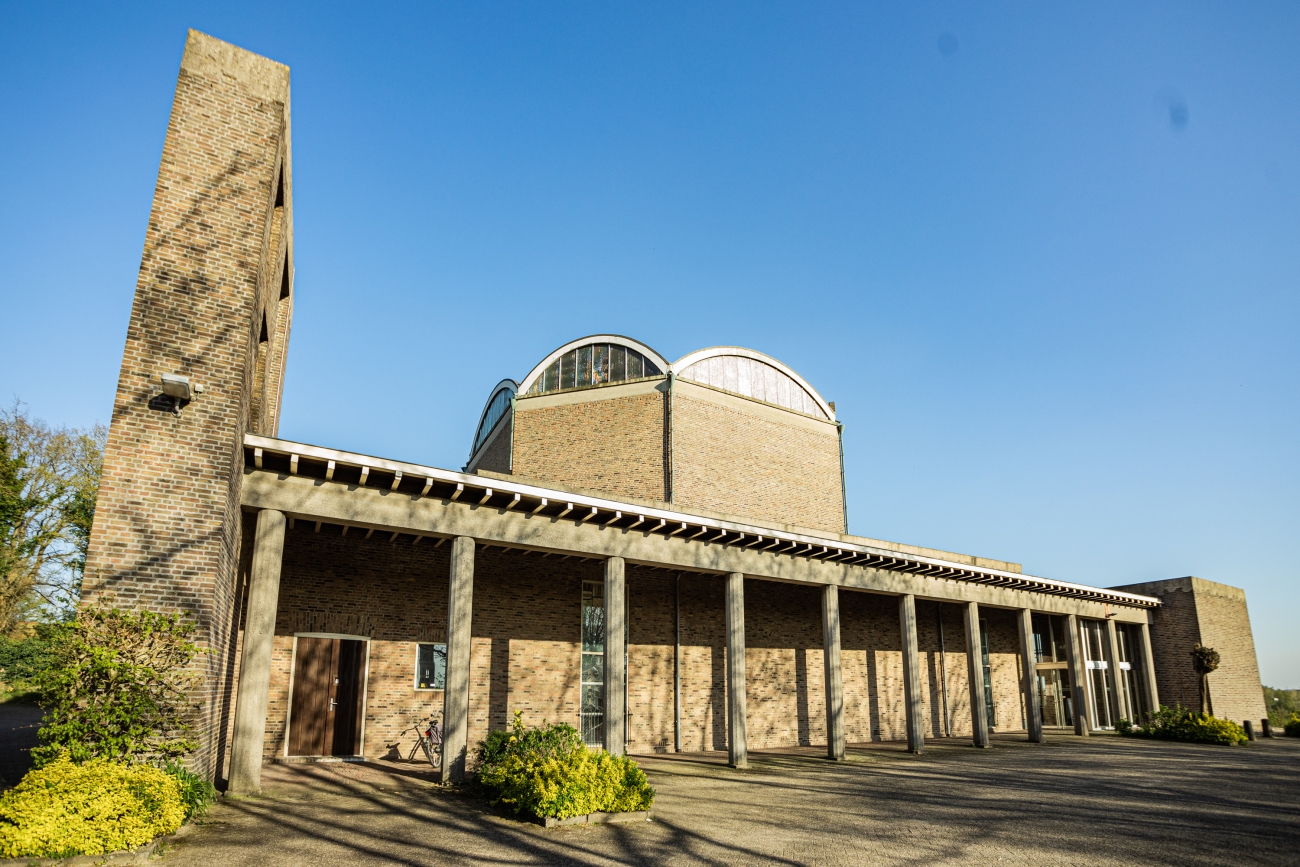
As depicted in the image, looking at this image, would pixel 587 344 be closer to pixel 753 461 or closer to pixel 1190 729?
pixel 753 461

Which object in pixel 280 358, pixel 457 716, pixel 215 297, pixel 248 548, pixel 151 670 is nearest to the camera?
pixel 151 670

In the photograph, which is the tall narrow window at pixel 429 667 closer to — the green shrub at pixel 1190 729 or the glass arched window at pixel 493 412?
the glass arched window at pixel 493 412

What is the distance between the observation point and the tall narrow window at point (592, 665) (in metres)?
17.0

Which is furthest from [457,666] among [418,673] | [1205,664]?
[1205,664]

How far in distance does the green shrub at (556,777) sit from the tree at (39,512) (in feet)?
78.7

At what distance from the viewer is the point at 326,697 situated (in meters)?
14.4

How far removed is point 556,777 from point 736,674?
6.44m

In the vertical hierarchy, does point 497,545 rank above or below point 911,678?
above

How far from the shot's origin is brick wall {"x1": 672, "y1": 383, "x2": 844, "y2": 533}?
2262 centimetres

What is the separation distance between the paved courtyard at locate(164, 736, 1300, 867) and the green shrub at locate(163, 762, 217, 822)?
0.21 meters

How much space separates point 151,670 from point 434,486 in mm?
4518

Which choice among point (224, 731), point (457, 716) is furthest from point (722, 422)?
point (224, 731)

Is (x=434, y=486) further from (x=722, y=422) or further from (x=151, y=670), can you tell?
(x=722, y=422)

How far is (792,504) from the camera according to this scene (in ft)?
81.3
